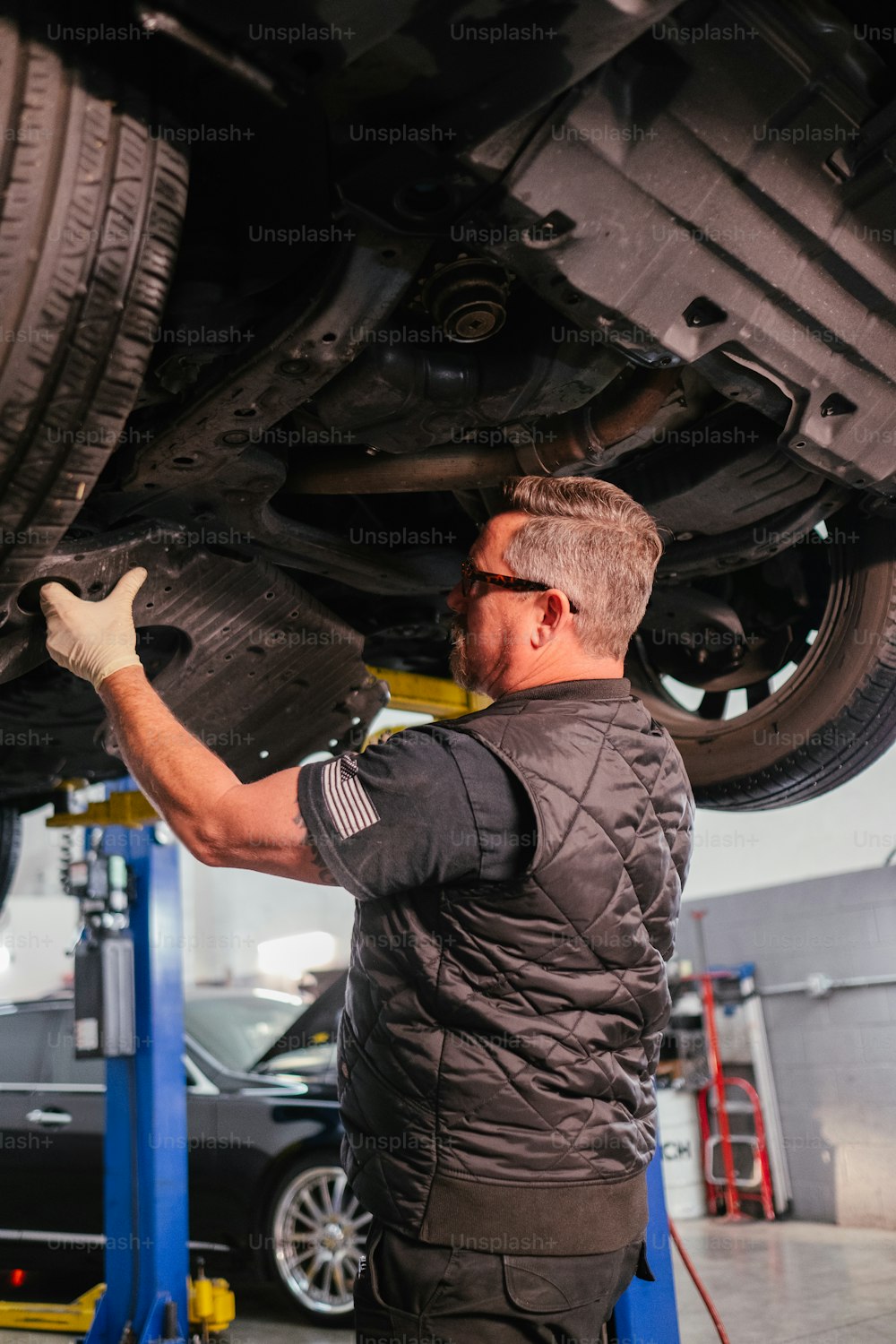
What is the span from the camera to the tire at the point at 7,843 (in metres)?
3.64

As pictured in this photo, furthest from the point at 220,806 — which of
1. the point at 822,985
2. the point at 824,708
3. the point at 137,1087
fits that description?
the point at 822,985

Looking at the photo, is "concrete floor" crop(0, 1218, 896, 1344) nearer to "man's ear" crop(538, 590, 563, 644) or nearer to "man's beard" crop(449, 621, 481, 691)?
"man's beard" crop(449, 621, 481, 691)

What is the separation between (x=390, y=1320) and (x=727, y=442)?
147 cm

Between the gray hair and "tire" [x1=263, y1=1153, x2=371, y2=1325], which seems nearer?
the gray hair

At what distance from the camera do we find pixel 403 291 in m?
1.35

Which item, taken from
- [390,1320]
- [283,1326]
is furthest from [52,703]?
[283,1326]

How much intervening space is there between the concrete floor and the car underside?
3.39 metres

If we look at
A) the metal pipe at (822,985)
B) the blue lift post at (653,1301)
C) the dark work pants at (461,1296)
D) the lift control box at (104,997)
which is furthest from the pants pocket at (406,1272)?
the metal pipe at (822,985)

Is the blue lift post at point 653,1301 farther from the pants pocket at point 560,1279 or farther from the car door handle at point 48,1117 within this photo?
the car door handle at point 48,1117

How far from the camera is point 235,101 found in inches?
48.9

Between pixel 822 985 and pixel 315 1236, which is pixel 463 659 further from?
pixel 822 985

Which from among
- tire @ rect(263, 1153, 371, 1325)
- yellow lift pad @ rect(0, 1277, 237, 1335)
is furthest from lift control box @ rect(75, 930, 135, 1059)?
tire @ rect(263, 1153, 371, 1325)

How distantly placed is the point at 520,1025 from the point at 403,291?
911mm

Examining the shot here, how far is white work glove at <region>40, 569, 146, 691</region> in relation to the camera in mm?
1586
